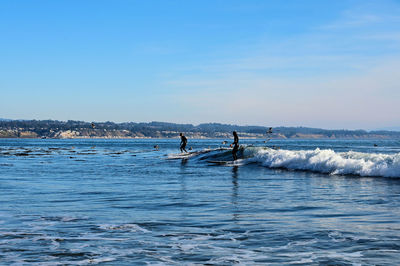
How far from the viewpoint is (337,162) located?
2895 centimetres

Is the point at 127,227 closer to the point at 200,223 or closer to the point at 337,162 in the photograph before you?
the point at 200,223

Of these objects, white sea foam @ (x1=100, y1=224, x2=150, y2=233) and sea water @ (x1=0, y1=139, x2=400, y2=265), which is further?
white sea foam @ (x1=100, y1=224, x2=150, y2=233)

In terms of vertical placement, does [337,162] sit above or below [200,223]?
above

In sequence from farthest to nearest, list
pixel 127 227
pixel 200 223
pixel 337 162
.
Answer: pixel 337 162 < pixel 200 223 < pixel 127 227

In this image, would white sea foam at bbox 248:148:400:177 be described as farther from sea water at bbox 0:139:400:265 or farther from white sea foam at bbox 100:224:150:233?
white sea foam at bbox 100:224:150:233

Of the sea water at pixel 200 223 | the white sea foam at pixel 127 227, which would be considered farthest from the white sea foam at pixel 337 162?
the white sea foam at pixel 127 227

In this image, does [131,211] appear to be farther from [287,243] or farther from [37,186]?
[37,186]

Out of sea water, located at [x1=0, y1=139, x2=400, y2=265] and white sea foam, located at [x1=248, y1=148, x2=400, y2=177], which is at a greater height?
white sea foam, located at [x1=248, y1=148, x2=400, y2=177]

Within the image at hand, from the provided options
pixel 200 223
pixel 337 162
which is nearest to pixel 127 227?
pixel 200 223

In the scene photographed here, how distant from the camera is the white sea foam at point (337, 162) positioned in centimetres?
2538

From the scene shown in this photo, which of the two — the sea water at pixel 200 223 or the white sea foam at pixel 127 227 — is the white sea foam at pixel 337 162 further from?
the white sea foam at pixel 127 227

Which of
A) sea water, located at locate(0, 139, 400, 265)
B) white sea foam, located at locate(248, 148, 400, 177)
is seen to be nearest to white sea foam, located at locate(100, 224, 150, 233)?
sea water, located at locate(0, 139, 400, 265)

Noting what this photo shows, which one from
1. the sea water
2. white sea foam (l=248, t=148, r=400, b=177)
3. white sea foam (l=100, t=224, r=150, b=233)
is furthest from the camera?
white sea foam (l=248, t=148, r=400, b=177)

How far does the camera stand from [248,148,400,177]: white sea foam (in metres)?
25.4
